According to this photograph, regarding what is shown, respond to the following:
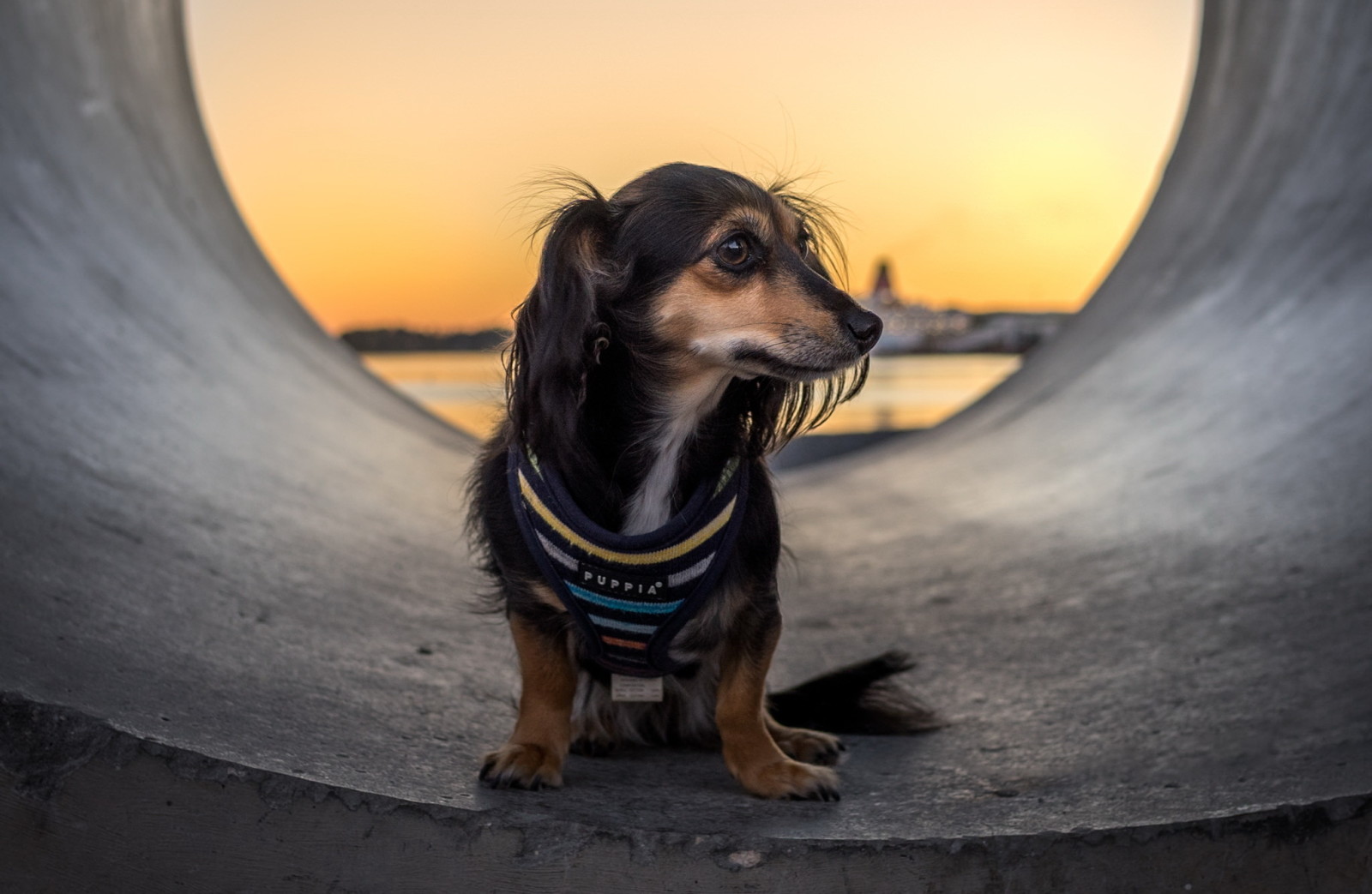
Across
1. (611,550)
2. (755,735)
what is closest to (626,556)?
(611,550)

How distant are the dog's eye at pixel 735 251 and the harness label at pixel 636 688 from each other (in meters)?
0.82

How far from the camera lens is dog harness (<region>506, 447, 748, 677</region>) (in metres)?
2.29

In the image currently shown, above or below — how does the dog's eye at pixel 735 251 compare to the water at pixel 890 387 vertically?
below

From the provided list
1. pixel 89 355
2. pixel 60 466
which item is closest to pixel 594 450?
pixel 60 466

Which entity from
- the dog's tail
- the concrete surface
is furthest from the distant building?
the dog's tail

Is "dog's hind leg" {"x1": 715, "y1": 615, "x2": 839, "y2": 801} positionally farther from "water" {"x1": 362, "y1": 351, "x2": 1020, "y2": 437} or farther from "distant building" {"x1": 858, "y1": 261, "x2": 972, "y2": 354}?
"distant building" {"x1": 858, "y1": 261, "x2": 972, "y2": 354}

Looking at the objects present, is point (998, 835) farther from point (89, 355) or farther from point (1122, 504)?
point (89, 355)

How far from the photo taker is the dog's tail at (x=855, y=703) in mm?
2885

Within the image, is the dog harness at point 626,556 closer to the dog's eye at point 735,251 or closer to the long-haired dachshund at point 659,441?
the long-haired dachshund at point 659,441

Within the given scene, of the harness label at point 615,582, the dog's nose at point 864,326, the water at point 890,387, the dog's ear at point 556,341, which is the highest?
the water at point 890,387

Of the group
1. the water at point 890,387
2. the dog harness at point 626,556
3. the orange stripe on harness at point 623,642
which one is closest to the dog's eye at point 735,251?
the dog harness at point 626,556

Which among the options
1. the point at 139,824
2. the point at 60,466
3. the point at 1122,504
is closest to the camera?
the point at 139,824

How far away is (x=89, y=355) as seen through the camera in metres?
4.11

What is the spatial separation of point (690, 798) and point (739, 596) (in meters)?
0.38
